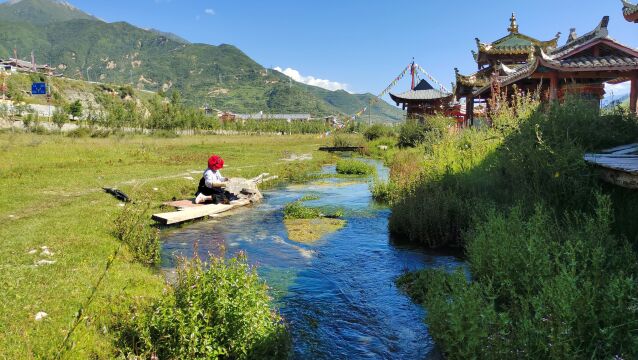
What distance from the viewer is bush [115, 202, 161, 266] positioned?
8.01 meters

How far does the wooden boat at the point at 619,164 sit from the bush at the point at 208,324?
4.63 m

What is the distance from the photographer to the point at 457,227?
9.50 m

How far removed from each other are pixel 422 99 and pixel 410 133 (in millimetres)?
9112

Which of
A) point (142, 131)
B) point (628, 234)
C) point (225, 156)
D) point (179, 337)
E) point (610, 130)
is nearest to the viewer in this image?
point (179, 337)

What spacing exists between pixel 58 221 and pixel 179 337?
6809 millimetres

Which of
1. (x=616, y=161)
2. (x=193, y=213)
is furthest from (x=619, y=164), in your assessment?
(x=193, y=213)

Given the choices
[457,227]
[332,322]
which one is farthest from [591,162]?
[332,322]

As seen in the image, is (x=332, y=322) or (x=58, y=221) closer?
(x=332, y=322)

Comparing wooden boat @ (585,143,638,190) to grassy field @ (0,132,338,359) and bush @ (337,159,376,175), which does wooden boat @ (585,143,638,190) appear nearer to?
grassy field @ (0,132,338,359)

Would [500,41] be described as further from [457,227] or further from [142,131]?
[142,131]

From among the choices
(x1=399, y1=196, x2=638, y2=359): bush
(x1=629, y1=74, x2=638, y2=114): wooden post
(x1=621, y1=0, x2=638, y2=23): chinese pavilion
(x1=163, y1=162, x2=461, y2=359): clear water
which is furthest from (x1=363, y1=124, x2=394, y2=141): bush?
(x1=399, y1=196, x2=638, y2=359): bush

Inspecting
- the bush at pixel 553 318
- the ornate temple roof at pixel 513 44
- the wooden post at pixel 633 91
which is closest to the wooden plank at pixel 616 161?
the bush at pixel 553 318

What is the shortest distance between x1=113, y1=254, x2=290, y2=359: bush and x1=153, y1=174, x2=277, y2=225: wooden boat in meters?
6.31

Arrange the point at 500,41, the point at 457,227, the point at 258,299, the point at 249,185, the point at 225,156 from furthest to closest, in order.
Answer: the point at 225,156 → the point at 500,41 → the point at 249,185 → the point at 457,227 → the point at 258,299
